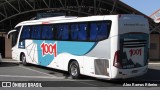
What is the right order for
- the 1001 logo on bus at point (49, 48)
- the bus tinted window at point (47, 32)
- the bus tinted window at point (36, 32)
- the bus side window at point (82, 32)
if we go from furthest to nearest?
the bus tinted window at point (36, 32), the bus tinted window at point (47, 32), the 1001 logo on bus at point (49, 48), the bus side window at point (82, 32)

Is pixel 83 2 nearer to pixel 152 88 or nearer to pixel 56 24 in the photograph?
pixel 56 24

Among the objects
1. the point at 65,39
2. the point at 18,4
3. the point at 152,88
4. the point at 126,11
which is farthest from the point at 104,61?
the point at 18,4

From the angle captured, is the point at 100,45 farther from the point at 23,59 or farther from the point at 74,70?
the point at 23,59

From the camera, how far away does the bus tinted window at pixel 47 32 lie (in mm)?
16934

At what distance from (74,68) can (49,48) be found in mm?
2691

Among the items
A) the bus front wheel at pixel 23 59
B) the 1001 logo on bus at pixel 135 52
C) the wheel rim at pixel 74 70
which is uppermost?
the 1001 logo on bus at pixel 135 52

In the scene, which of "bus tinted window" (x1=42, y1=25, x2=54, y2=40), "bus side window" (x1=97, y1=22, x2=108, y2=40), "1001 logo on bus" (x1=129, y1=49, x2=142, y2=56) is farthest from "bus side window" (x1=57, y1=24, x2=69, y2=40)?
"1001 logo on bus" (x1=129, y1=49, x2=142, y2=56)

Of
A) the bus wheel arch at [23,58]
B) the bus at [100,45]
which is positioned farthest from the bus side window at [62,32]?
the bus wheel arch at [23,58]

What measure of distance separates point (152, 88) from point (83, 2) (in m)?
30.1

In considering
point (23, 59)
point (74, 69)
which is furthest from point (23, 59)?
point (74, 69)

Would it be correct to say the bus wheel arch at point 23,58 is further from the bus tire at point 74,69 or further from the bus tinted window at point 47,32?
the bus tire at point 74,69

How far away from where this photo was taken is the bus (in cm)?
1265

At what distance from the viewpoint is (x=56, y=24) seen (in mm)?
16438

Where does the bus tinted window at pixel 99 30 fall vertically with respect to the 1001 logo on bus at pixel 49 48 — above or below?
above
